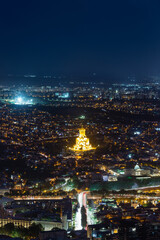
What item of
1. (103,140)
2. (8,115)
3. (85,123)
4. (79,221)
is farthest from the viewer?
(8,115)

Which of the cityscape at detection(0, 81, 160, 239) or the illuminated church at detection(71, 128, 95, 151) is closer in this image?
the cityscape at detection(0, 81, 160, 239)

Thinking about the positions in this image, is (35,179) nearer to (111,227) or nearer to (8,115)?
(111,227)

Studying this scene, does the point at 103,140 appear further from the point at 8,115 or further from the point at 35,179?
the point at 8,115

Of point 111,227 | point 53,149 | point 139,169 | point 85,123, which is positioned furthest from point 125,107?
point 111,227

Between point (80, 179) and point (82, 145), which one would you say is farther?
point (82, 145)

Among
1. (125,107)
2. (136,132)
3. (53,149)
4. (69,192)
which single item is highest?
(125,107)

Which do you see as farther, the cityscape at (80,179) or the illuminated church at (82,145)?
the illuminated church at (82,145)

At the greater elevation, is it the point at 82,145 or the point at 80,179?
the point at 82,145

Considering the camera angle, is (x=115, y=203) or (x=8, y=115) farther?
(x=8, y=115)

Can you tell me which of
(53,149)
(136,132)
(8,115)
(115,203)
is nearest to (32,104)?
(8,115)

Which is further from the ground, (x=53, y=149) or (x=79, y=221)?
(x=53, y=149)

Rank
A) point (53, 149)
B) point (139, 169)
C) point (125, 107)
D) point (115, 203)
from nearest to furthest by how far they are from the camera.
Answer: point (115, 203) → point (139, 169) → point (53, 149) → point (125, 107)
